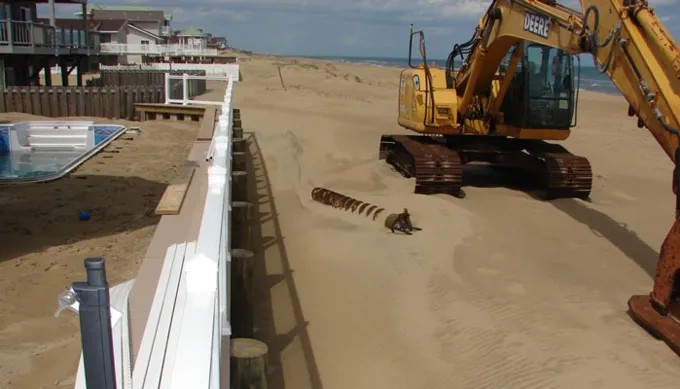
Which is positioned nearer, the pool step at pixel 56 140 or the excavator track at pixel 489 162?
the excavator track at pixel 489 162

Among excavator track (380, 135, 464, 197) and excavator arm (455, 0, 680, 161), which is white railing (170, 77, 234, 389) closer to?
excavator arm (455, 0, 680, 161)

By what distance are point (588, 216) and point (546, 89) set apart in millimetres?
2611

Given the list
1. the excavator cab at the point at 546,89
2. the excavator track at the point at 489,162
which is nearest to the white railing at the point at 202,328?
the excavator track at the point at 489,162

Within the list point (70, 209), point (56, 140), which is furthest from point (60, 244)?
point (56, 140)

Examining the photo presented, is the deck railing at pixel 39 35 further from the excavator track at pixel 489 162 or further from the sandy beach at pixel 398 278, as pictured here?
the excavator track at pixel 489 162

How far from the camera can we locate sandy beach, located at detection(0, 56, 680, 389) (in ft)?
16.9

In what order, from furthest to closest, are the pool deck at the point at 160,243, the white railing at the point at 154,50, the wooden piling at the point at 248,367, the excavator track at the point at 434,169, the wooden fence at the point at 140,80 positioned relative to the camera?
1. the white railing at the point at 154,50
2. the wooden fence at the point at 140,80
3. the excavator track at the point at 434,169
4. the pool deck at the point at 160,243
5. the wooden piling at the point at 248,367

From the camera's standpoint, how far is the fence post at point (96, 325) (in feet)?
5.16

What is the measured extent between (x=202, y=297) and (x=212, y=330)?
0.18m

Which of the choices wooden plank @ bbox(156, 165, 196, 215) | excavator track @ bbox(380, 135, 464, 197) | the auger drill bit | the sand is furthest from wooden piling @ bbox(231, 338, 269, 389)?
excavator track @ bbox(380, 135, 464, 197)

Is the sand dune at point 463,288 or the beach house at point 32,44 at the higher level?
the beach house at point 32,44

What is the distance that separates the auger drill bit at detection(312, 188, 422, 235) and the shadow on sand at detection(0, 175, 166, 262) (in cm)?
261

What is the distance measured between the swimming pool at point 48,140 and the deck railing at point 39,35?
1000cm

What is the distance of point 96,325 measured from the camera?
161cm
